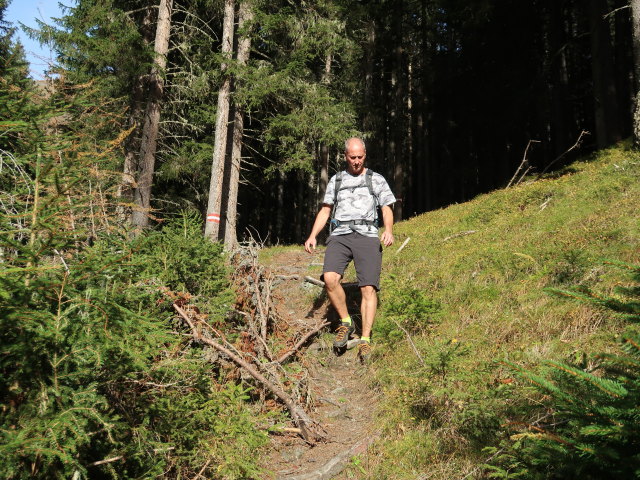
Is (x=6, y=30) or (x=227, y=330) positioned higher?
(x=6, y=30)

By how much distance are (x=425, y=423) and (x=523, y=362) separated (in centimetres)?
95

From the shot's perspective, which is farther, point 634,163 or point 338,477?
point 634,163

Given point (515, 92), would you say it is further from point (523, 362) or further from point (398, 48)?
point (523, 362)

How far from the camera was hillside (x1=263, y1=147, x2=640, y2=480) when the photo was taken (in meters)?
3.03

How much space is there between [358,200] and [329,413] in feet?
8.23

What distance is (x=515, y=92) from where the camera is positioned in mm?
20609

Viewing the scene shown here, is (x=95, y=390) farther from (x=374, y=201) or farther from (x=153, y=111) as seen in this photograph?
(x=153, y=111)

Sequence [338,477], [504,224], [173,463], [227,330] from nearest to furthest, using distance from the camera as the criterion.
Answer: [173,463]
[338,477]
[227,330]
[504,224]

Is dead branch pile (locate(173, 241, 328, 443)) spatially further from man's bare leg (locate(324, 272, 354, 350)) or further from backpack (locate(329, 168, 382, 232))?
backpack (locate(329, 168, 382, 232))

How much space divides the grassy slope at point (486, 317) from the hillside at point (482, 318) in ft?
0.04

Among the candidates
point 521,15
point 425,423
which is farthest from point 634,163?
point 521,15

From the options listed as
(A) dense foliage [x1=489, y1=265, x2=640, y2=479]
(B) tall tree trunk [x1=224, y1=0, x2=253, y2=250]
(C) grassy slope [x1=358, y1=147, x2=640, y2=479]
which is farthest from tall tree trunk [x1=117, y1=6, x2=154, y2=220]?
(A) dense foliage [x1=489, y1=265, x2=640, y2=479]

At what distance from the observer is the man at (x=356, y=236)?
5.00 meters

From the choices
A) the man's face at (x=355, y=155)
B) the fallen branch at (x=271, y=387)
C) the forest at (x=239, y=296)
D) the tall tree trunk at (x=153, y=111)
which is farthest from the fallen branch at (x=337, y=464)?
the tall tree trunk at (x=153, y=111)
